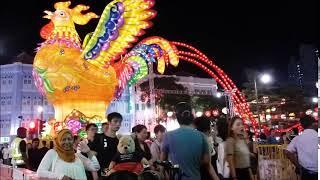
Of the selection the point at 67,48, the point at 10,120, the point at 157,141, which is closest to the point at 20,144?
the point at 157,141

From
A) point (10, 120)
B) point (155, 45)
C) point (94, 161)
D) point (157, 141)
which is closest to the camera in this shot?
point (94, 161)

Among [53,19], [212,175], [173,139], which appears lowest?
[212,175]

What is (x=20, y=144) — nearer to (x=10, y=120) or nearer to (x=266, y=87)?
(x=266, y=87)

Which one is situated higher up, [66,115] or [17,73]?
[17,73]

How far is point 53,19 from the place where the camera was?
63.7 ft

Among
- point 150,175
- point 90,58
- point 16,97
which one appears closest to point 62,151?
point 150,175

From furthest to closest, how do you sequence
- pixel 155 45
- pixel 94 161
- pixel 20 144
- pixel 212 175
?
1. pixel 155 45
2. pixel 20 144
3. pixel 94 161
4. pixel 212 175

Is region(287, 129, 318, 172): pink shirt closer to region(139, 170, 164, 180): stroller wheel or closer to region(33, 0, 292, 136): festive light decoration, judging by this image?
region(139, 170, 164, 180): stroller wheel

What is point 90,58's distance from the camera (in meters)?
19.0

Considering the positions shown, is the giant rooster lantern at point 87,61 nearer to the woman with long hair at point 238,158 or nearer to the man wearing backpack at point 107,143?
the man wearing backpack at point 107,143

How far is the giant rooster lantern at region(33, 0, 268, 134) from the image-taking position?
1816 centimetres

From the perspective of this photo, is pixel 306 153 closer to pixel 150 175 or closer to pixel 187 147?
pixel 187 147

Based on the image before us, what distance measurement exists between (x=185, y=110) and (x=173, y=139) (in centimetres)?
37

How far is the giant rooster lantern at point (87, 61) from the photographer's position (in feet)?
59.6
